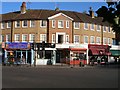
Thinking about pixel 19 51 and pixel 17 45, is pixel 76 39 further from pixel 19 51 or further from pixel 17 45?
pixel 17 45

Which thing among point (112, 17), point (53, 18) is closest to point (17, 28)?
point (53, 18)

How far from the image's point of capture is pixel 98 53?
52656 mm

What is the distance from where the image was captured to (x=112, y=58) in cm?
5547

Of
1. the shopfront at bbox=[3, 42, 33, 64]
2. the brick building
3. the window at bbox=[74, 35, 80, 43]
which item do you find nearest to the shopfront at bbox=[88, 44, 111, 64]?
the brick building

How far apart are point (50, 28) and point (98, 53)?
399 inches

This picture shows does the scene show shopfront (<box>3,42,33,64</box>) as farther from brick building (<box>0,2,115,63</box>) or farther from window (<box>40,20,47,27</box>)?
window (<box>40,20,47,27</box>)

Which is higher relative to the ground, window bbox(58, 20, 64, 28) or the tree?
window bbox(58, 20, 64, 28)

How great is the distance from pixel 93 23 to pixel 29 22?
12.1 m

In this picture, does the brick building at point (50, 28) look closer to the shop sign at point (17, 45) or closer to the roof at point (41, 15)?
the roof at point (41, 15)

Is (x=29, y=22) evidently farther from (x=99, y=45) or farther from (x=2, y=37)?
(x=99, y=45)

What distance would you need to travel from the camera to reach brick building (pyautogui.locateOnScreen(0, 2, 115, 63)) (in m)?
50.2

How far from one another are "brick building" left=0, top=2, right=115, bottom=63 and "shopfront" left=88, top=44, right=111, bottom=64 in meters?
1.35

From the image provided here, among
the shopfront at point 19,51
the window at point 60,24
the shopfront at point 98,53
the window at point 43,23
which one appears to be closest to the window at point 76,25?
the window at point 60,24

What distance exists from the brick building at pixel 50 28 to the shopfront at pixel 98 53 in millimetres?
1354
